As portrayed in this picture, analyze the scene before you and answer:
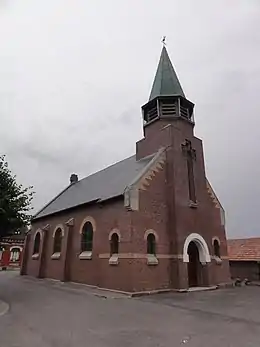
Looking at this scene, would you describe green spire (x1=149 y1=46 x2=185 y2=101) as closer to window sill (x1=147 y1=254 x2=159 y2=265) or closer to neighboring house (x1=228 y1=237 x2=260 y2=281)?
window sill (x1=147 y1=254 x2=159 y2=265)

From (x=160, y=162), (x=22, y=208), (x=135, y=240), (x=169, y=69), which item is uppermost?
(x=169, y=69)

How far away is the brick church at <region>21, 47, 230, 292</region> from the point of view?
18031mm

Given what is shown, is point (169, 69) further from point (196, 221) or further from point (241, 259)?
point (241, 259)

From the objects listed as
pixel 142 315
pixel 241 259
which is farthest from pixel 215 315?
pixel 241 259

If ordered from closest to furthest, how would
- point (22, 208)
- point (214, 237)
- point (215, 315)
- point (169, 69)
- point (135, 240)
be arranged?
point (215, 315) → point (22, 208) → point (135, 240) → point (214, 237) → point (169, 69)

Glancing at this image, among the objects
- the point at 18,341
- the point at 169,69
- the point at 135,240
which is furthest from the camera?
the point at 169,69

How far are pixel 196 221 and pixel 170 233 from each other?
2581 mm

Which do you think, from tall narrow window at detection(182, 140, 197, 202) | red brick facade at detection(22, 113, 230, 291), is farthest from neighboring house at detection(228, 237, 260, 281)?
tall narrow window at detection(182, 140, 197, 202)

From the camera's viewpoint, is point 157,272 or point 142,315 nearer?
point 142,315

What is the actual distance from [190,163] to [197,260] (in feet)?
23.1

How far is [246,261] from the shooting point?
28.7 metres

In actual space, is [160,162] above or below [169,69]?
below

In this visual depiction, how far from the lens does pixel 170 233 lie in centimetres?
1952

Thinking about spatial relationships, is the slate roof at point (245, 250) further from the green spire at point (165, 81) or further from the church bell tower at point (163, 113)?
the green spire at point (165, 81)
